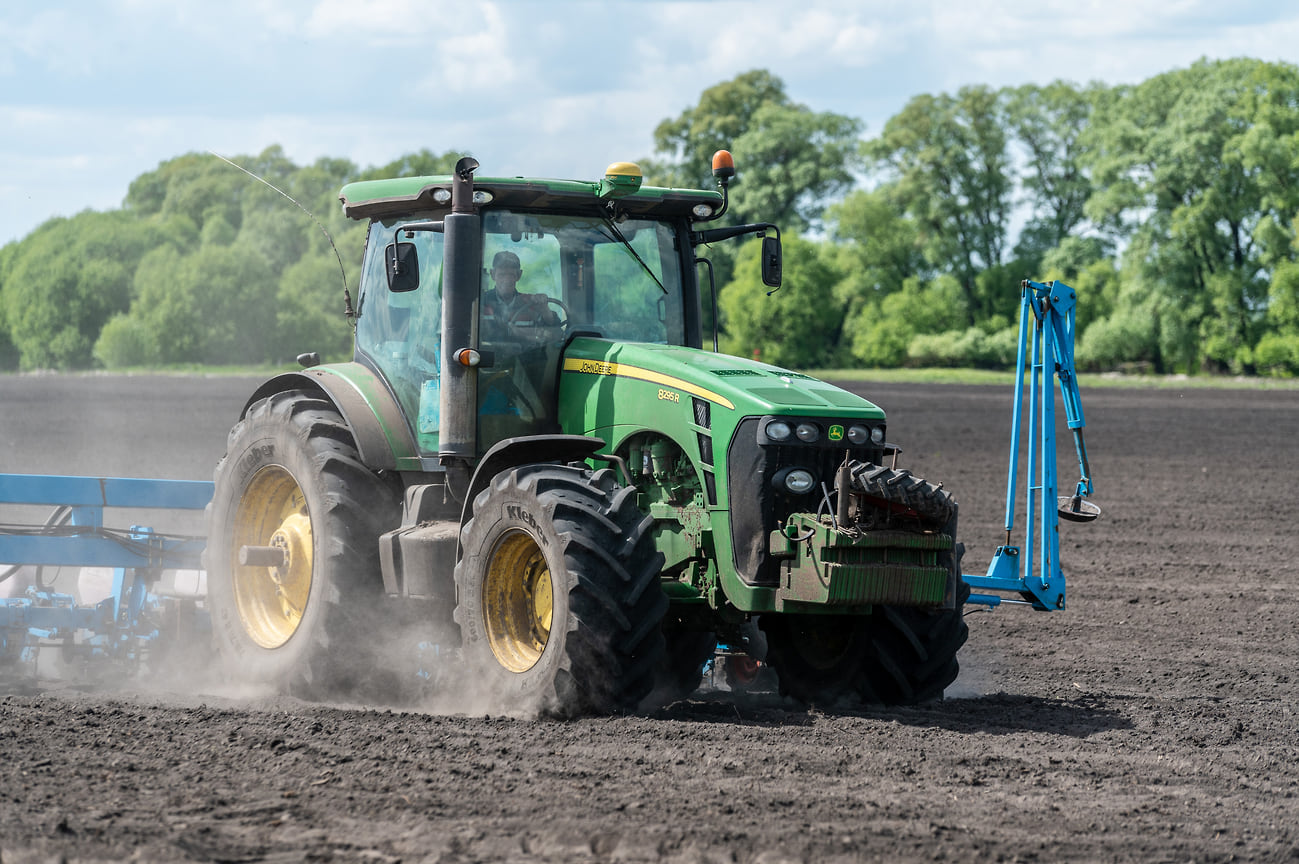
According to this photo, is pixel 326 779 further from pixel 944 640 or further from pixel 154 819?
pixel 944 640

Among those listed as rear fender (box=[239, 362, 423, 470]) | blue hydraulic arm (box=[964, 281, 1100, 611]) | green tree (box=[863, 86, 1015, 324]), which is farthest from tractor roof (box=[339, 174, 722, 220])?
green tree (box=[863, 86, 1015, 324])

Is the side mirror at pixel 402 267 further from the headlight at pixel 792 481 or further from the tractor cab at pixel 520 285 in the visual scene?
the headlight at pixel 792 481

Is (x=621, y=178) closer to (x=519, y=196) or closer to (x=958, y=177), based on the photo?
(x=519, y=196)

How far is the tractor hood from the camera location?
→ 23.5 feet

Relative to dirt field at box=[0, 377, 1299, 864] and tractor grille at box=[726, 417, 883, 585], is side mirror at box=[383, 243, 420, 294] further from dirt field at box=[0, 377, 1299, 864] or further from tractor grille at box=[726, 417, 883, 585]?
dirt field at box=[0, 377, 1299, 864]

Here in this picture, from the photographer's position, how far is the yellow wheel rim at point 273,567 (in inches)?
342

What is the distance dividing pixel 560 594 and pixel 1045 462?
3.41 meters

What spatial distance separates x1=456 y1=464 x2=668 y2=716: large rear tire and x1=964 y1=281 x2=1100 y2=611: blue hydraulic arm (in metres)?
2.63

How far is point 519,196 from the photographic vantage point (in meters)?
7.95

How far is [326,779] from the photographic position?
5891 mm

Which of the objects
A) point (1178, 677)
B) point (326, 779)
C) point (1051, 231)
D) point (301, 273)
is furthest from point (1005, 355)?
point (326, 779)

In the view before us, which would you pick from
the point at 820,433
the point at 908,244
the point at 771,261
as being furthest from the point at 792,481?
the point at 908,244

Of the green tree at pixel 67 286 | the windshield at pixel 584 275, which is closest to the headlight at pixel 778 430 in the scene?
the windshield at pixel 584 275

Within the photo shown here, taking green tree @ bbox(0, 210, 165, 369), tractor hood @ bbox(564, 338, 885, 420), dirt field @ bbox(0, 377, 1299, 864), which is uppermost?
green tree @ bbox(0, 210, 165, 369)
